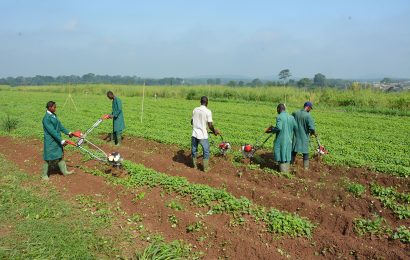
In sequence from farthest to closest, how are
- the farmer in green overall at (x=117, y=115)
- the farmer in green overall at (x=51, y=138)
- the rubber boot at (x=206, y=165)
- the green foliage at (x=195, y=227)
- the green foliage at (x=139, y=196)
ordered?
the farmer in green overall at (x=117, y=115) → the rubber boot at (x=206, y=165) → the farmer in green overall at (x=51, y=138) → the green foliage at (x=139, y=196) → the green foliage at (x=195, y=227)

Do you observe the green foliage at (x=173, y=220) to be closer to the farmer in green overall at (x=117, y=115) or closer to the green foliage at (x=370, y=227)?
the green foliage at (x=370, y=227)

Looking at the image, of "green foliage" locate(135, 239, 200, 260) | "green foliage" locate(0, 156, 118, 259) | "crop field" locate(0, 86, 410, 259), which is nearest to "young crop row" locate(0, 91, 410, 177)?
"crop field" locate(0, 86, 410, 259)

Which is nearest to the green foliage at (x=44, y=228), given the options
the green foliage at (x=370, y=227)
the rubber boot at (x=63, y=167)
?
the rubber boot at (x=63, y=167)

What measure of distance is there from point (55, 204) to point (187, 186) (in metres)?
2.63

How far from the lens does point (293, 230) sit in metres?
6.01

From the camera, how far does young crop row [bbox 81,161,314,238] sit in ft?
19.9

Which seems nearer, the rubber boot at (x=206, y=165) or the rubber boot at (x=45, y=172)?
the rubber boot at (x=45, y=172)

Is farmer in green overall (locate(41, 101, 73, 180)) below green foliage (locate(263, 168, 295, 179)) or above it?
above

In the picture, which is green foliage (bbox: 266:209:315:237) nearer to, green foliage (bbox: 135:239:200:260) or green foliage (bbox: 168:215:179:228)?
green foliage (bbox: 135:239:200:260)

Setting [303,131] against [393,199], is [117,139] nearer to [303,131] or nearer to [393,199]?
[303,131]

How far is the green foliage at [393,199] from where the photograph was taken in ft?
21.4

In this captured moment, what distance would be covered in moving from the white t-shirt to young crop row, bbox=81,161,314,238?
4.25 feet

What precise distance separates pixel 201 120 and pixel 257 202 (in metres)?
2.44

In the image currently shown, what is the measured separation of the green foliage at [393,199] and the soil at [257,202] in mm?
125
